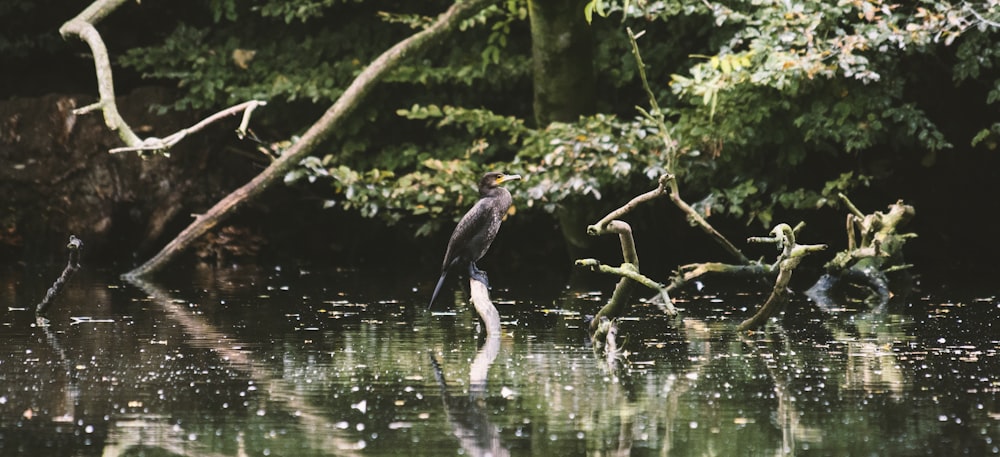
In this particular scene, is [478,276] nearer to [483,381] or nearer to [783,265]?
[783,265]

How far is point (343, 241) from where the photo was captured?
17.2 m

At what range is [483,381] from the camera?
7.18m

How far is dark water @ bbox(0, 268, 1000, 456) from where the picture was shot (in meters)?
5.66

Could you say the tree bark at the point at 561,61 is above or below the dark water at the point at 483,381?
above

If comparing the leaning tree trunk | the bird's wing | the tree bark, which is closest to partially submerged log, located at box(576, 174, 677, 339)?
the bird's wing

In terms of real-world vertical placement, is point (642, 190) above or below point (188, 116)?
below

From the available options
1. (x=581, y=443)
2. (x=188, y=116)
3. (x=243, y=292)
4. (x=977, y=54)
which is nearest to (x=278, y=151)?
(x=243, y=292)

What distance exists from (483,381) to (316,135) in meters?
6.67

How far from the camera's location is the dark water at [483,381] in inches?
223

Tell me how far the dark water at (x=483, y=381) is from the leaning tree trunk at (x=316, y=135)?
175 centimetres

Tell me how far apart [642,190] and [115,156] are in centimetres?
592

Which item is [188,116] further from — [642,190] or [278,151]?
[642,190]

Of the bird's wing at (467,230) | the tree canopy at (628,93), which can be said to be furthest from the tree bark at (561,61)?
the bird's wing at (467,230)

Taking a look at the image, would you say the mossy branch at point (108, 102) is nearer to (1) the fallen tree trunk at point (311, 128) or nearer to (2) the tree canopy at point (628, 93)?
(1) the fallen tree trunk at point (311, 128)
